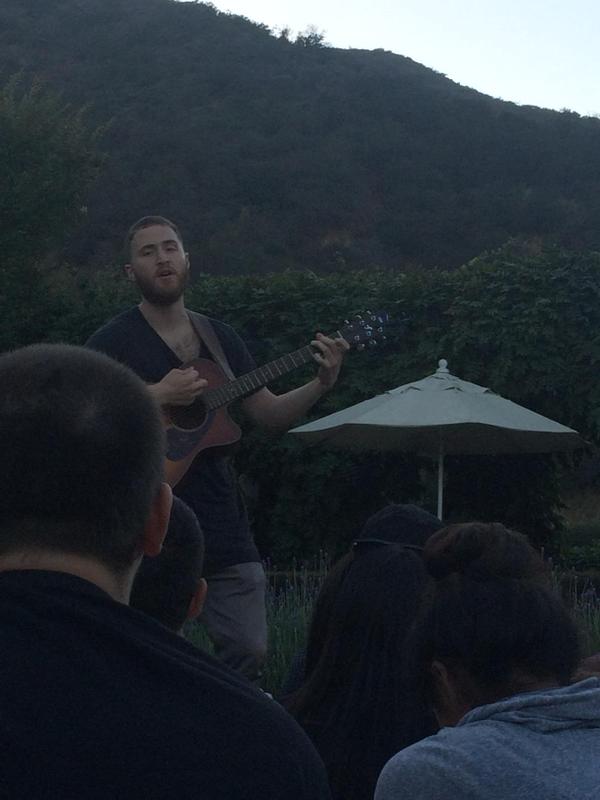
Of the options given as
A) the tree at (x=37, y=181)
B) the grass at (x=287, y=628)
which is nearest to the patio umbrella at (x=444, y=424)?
the grass at (x=287, y=628)

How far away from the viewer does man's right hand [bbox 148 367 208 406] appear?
3.86 meters

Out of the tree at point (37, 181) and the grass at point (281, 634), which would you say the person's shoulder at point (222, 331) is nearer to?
the grass at point (281, 634)

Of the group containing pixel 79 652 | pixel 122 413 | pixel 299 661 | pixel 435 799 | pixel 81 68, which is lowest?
pixel 299 661

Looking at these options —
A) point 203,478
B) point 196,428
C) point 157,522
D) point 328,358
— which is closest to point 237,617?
point 203,478

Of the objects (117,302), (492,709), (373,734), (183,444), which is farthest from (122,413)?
(117,302)

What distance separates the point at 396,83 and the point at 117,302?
29687 millimetres

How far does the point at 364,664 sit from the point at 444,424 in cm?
412

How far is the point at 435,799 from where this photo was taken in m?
1.62

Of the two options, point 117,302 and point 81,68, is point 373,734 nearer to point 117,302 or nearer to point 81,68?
point 117,302

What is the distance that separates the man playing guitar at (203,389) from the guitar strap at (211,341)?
1 centimetres

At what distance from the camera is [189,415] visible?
407cm

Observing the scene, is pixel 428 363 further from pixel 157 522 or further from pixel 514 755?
pixel 157 522

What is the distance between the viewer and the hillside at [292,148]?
30.2m

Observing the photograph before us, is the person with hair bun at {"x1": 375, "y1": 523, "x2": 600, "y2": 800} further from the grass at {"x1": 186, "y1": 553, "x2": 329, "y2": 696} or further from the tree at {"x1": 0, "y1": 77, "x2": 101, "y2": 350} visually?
the tree at {"x1": 0, "y1": 77, "x2": 101, "y2": 350}
